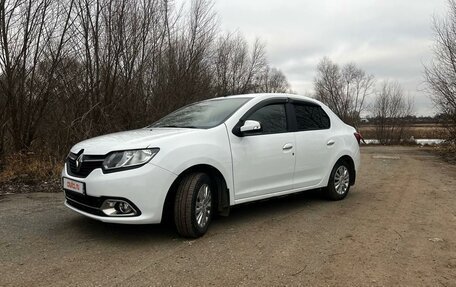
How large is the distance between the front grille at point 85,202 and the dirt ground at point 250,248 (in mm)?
342

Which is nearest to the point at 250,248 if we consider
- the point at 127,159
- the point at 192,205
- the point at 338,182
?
the point at 192,205

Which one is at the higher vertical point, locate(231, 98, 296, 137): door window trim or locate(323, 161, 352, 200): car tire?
locate(231, 98, 296, 137): door window trim

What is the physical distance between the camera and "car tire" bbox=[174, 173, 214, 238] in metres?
4.33

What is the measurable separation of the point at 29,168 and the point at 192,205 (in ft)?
17.7

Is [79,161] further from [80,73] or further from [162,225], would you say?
[80,73]

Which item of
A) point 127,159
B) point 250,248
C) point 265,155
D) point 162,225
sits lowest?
point 250,248

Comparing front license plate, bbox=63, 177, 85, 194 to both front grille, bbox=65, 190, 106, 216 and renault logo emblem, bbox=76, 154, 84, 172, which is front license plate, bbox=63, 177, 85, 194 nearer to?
front grille, bbox=65, 190, 106, 216

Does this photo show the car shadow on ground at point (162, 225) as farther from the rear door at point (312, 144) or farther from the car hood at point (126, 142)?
the car hood at point (126, 142)

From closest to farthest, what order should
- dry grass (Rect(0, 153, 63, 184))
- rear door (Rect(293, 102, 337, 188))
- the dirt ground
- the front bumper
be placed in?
the dirt ground → the front bumper → rear door (Rect(293, 102, 337, 188)) → dry grass (Rect(0, 153, 63, 184))

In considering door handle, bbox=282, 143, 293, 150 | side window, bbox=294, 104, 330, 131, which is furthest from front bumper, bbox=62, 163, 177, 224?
side window, bbox=294, 104, 330, 131

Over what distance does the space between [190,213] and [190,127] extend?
46.1 inches

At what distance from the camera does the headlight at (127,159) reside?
164 inches

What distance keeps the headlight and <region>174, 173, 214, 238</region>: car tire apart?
1.61ft

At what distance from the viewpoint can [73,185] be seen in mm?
4480
